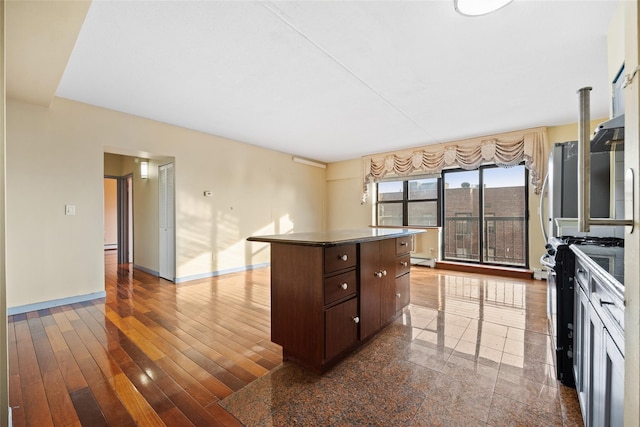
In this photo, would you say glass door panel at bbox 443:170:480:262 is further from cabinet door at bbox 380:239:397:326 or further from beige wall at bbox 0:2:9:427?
beige wall at bbox 0:2:9:427

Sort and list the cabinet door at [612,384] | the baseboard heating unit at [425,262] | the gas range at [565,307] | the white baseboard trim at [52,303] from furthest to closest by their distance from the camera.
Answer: the baseboard heating unit at [425,262], the white baseboard trim at [52,303], the gas range at [565,307], the cabinet door at [612,384]

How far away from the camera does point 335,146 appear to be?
5.74 m

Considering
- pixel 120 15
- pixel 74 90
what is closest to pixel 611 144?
pixel 120 15

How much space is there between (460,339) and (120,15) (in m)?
3.61

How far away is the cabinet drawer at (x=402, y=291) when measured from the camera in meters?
2.80

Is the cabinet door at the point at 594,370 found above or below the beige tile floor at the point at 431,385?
above

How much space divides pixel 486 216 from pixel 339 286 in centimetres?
459

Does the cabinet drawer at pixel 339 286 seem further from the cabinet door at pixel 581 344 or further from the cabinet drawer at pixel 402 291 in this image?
the cabinet door at pixel 581 344

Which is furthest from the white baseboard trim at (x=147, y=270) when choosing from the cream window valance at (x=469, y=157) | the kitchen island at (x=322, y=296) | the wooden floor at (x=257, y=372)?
the cream window valance at (x=469, y=157)

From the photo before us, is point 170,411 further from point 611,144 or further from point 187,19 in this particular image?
point 611,144

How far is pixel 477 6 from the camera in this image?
1826mm

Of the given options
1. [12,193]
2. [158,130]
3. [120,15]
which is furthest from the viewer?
[158,130]

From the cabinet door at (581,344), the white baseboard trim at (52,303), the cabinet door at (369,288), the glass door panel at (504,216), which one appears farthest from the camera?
the glass door panel at (504,216)

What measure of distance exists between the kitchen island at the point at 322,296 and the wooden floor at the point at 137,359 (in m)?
0.32
